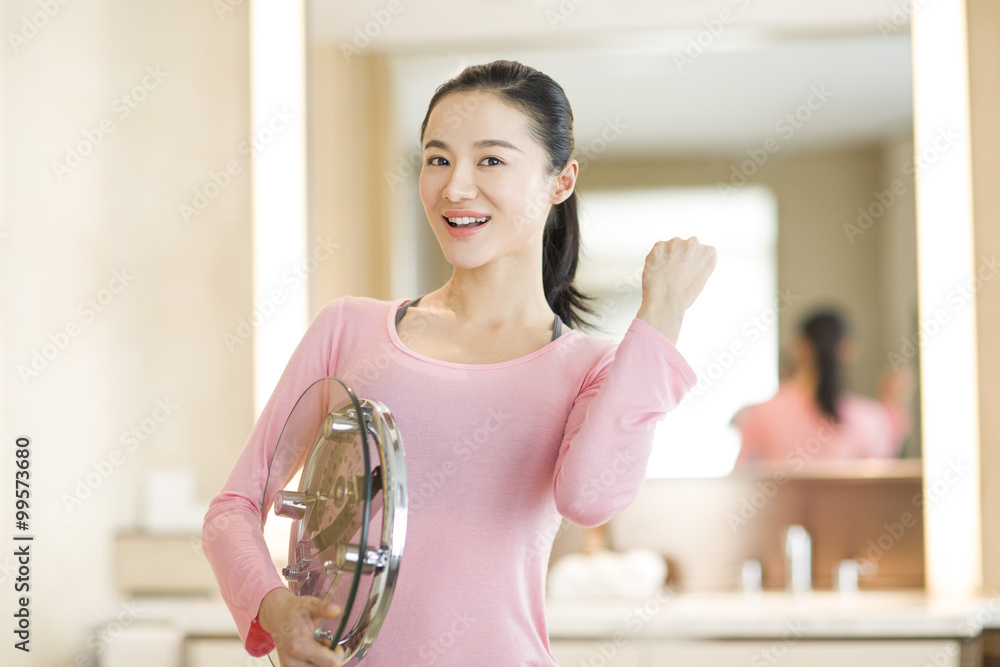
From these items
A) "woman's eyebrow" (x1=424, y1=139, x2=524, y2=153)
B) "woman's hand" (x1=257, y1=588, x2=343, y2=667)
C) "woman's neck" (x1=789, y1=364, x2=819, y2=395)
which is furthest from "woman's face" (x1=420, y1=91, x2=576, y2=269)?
"woman's neck" (x1=789, y1=364, x2=819, y2=395)

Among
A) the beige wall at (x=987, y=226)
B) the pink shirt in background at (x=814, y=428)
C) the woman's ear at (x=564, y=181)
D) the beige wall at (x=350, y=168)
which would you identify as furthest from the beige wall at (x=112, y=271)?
the beige wall at (x=987, y=226)

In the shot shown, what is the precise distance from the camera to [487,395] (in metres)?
0.95

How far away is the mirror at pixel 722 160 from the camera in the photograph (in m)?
2.34

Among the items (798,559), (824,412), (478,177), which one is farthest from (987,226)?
(478,177)

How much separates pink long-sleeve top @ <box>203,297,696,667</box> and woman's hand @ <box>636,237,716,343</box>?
2cm

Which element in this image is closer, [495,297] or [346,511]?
[346,511]

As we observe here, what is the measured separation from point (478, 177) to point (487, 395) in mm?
221

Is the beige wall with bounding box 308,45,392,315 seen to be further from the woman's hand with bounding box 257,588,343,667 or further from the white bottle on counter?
the woman's hand with bounding box 257,588,343,667

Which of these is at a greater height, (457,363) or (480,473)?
(457,363)

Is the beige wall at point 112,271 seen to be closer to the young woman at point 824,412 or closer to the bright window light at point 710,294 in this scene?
the bright window light at point 710,294

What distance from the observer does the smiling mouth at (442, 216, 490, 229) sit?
97cm

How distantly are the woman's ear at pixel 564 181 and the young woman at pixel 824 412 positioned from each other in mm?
1427

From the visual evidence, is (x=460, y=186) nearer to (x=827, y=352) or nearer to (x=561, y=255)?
(x=561, y=255)

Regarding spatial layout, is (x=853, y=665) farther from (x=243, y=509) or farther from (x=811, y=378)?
(x=243, y=509)
